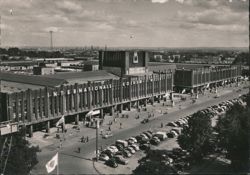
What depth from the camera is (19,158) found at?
3847cm

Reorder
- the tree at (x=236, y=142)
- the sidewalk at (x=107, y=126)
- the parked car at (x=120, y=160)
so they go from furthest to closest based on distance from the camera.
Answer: the sidewalk at (x=107, y=126)
the parked car at (x=120, y=160)
the tree at (x=236, y=142)

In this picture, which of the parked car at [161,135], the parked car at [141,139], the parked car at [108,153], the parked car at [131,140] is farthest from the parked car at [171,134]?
the parked car at [108,153]

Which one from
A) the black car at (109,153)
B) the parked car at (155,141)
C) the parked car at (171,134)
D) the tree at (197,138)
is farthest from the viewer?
the parked car at (171,134)

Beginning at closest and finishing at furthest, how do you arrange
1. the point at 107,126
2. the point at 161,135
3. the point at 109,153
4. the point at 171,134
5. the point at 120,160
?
the point at 120,160 → the point at 109,153 → the point at 161,135 → the point at 171,134 → the point at 107,126

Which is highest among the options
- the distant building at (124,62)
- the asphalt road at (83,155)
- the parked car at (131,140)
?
the distant building at (124,62)

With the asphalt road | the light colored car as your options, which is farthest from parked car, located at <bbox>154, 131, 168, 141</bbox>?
the light colored car

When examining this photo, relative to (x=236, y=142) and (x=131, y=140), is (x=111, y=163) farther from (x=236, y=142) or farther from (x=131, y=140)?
(x=236, y=142)

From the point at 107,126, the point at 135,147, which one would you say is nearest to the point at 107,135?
the point at 107,126

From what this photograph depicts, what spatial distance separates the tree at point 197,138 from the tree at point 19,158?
21.1m

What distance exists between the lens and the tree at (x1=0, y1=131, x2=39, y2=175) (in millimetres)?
38219

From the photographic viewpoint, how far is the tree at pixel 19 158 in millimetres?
38219

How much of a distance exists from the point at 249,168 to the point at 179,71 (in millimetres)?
83679

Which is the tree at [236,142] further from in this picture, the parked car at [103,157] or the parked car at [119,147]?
the parked car at [103,157]

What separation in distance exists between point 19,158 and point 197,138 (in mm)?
24409
